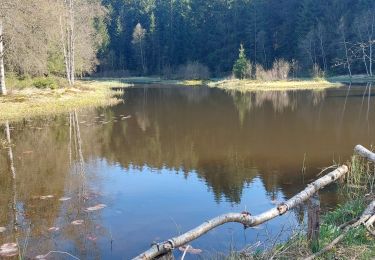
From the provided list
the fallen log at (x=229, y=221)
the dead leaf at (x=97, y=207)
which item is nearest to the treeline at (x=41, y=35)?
the dead leaf at (x=97, y=207)

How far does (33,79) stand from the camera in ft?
105

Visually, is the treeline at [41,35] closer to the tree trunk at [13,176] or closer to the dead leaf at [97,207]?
the tree trunk at [13,176]

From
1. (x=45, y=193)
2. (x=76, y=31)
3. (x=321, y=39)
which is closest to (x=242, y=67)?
(x=321, y=39)

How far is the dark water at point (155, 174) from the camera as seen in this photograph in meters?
7.35

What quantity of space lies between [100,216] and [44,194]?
205cm

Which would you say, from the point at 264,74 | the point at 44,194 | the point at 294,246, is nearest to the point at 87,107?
the point at 44,194

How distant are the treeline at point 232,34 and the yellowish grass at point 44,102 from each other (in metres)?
34.1

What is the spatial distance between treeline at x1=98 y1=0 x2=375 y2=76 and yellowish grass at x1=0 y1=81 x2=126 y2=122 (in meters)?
34.1

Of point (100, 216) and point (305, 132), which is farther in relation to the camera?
point (305, 132)

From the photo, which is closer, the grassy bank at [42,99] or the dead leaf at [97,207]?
the dead leaf at [97,207]

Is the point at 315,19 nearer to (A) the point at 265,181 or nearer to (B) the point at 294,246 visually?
(A) the point at 265,181

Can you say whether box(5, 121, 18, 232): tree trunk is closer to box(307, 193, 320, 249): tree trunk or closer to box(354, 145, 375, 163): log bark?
box(307, 193, 320, 249): tree trunk

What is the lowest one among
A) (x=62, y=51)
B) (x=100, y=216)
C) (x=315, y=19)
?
(x=100, y=216)

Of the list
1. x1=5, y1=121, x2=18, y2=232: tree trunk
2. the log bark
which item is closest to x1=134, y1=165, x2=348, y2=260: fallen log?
the log bark
